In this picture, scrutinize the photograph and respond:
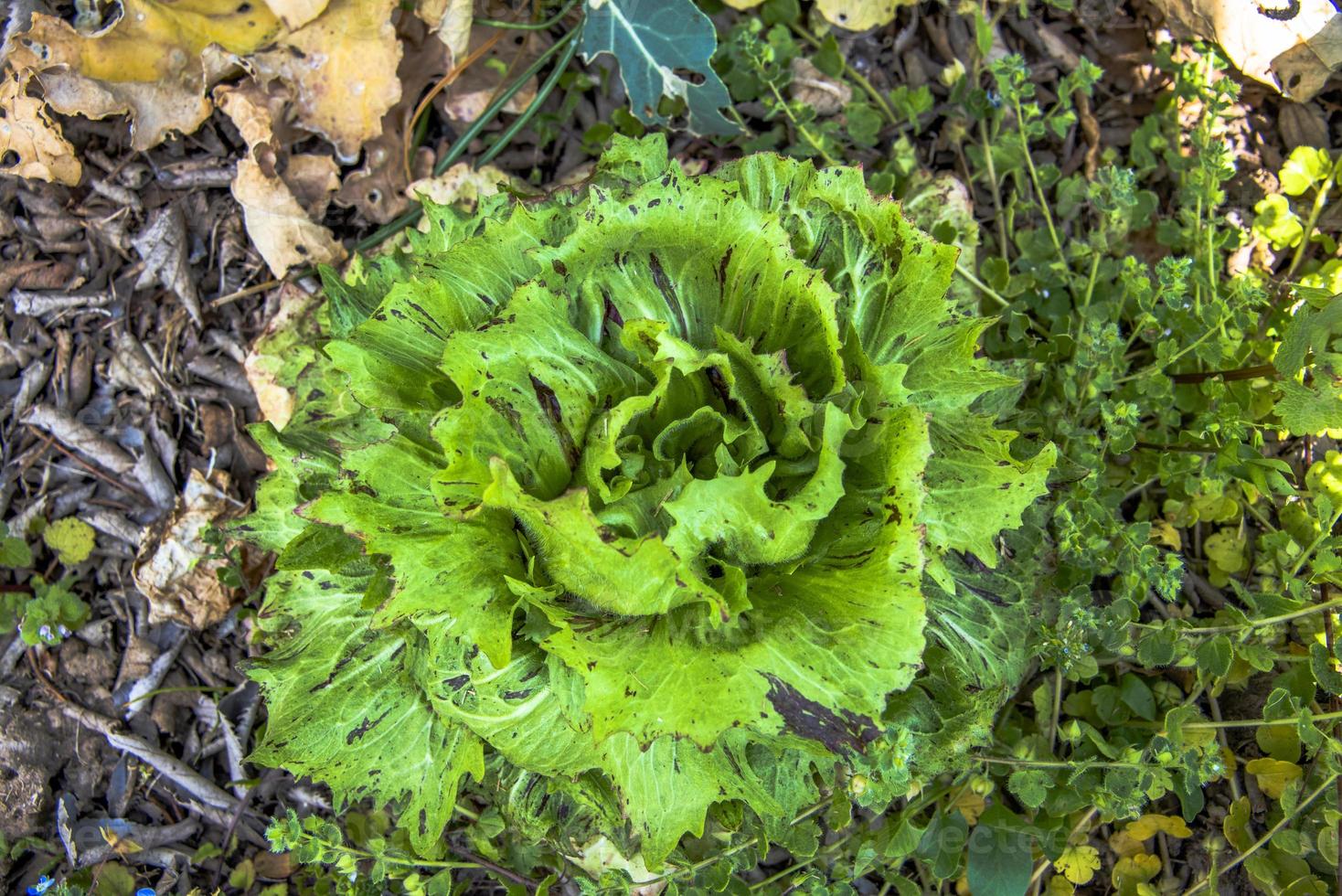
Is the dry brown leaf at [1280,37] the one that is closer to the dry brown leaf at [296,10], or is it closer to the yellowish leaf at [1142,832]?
the yellowish leaf at [1142,832]

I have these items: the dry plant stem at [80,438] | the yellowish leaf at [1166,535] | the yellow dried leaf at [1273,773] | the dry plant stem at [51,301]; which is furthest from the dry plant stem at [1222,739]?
the dry plant stem at [51,301]

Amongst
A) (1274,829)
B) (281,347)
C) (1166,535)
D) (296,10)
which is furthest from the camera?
(296,10)

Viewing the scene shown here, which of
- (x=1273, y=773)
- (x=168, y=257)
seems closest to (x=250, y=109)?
(x=168, y=257)

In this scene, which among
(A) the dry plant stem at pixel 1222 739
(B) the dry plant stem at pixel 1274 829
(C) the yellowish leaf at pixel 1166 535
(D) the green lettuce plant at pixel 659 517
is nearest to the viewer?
(D) the green lettuce plant at pixel 659 517

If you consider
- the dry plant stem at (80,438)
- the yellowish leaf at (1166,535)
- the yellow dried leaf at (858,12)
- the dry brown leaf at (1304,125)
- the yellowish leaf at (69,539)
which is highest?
the dry brown leaf at (1304,125)

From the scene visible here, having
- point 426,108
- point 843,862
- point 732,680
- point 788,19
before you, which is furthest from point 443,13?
point 843,862

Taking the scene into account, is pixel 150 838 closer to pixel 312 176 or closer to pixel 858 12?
pixel 312 176

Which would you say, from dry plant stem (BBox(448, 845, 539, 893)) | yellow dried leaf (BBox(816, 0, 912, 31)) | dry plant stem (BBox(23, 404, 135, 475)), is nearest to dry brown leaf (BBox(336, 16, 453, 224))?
dry plant stem (BBox(23, 404, 135, 475))
